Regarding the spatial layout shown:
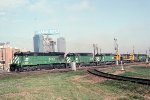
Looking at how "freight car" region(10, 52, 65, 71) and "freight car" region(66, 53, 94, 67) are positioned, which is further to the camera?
"freight car" region(66, 53, 94, 67)

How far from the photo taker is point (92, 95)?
22.5 m

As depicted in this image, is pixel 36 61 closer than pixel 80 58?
Yes

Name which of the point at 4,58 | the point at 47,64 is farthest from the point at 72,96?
the point at 4,58

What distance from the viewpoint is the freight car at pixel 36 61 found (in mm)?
61906

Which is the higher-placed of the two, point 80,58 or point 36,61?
point 80,58

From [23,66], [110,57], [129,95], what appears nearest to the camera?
[129,95]

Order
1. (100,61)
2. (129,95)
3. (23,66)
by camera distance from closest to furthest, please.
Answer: (129,95)
(23,66)
(100,61)

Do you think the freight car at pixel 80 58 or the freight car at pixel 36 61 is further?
the freight car at pixel 80 58

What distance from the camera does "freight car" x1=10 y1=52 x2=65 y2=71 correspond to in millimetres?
61906

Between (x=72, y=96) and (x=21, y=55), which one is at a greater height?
(x=21, y=55)

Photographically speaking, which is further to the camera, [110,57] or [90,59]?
[110,57]

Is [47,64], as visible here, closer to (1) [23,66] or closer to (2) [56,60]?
(2) [56,60]

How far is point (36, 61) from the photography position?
66000 mm

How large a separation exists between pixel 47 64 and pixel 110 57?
3979 centimetres
